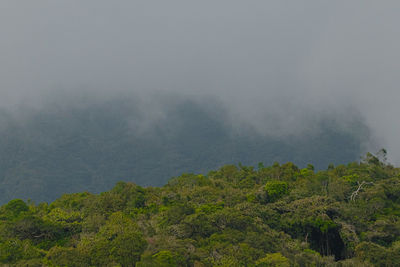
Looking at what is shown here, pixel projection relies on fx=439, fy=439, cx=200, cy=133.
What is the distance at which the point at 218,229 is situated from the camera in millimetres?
44938

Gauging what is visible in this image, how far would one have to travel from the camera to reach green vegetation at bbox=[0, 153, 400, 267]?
3753cm

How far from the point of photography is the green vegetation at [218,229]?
37531mm

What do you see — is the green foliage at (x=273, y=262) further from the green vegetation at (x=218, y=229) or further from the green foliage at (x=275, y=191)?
the green foliage at (x=275, y=191)

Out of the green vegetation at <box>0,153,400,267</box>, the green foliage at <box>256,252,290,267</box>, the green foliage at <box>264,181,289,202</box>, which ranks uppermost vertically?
the green foliage at <box>264,181,289,202</box>

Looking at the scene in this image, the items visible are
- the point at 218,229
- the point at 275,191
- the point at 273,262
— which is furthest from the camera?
the point at 275,191

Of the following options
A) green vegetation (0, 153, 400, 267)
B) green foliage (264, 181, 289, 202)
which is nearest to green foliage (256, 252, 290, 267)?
green vegetation (0, 153, 400, 267)

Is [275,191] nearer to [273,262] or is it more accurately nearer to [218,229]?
[218,229]

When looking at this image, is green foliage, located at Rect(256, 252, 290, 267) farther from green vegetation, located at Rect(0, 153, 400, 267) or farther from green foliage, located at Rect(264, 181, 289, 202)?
green foliage, located at Rect(264, 181, 289, 202)

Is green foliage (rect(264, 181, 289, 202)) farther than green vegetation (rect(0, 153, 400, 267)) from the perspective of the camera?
Yes

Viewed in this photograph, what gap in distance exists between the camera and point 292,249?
1725 inches

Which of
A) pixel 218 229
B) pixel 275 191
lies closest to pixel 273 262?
pixel 218 229

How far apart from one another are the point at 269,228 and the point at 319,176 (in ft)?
103

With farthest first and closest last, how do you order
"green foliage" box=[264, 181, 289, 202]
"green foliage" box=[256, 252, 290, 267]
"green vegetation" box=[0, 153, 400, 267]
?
"green foliage" box=[264, 181, 289, 202]
"green vegetation" box=[0, 153, 400, 267]
"green foliage" box=[256, 252, 290, 267]

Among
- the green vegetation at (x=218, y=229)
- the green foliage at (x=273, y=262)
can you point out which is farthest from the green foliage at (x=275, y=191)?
the green foliage at (x=273, y=262)
